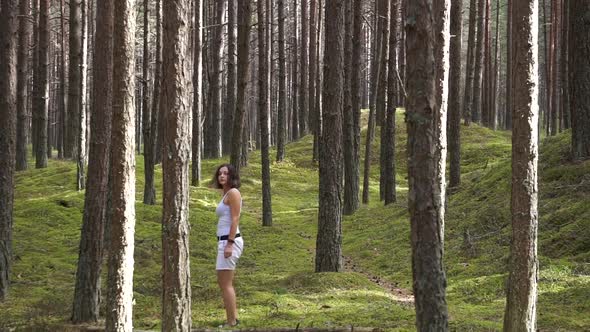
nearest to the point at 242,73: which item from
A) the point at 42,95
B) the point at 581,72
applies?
the point at 581,72

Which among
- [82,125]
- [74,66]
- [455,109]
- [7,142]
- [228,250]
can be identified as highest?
[74,66]

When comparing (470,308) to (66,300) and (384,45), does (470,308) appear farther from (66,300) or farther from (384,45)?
(384,45)

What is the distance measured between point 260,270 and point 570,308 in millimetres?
6692

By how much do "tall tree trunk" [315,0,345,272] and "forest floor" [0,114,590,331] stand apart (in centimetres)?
53

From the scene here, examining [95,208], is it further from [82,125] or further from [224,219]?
[82,125]

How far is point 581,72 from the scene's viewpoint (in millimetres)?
14844

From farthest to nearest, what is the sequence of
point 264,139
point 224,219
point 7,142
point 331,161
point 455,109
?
point 455,109, point 264,139, point 331,161, point 7,142, point 224,219

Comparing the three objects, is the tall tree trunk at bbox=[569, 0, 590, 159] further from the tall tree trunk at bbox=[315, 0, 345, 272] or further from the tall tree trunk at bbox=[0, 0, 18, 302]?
the tall tree trunk at bbox=[0, 0, 18, 302]

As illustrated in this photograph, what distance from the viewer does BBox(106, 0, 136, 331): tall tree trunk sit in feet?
24.0

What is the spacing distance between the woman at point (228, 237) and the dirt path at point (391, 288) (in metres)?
3.28

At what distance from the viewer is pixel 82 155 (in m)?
20.6

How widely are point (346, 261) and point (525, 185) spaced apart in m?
8.68

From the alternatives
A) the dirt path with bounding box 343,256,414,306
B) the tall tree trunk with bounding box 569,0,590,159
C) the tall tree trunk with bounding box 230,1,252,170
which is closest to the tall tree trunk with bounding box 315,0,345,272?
the dirt path with bounding box 343,256,414,306

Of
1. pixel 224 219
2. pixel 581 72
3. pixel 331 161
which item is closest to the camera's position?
pixel 224 219
